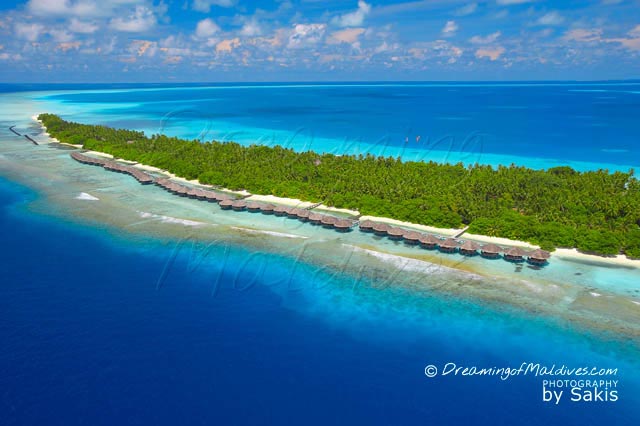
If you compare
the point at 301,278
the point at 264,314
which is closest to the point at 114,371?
the point at 264,314

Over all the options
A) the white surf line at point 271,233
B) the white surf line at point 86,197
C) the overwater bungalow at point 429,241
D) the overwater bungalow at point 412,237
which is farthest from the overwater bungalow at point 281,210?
the white surf line at point 86,197

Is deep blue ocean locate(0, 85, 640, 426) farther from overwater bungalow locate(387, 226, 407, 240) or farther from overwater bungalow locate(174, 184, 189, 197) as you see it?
overwater bungalow locate(174, 184, 189, 197)

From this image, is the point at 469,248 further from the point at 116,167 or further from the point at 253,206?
the point at 116,167

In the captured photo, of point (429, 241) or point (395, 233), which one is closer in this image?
point (429, 241)

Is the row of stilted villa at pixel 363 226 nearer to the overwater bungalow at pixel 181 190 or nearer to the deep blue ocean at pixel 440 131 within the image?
the overwater bungalow at pixel 181 190

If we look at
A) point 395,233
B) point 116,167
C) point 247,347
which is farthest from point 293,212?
point 116,167

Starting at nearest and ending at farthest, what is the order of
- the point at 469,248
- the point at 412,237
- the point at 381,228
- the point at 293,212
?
the point at 469,248
the point at 412,237
the point at 381,228
the point at 293,212

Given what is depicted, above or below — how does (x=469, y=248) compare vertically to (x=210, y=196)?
above
